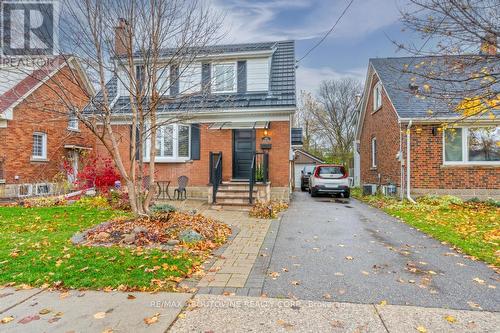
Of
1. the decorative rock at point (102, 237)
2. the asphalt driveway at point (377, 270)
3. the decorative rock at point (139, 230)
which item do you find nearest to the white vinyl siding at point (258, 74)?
the asphalt driveway at point (377, 270)

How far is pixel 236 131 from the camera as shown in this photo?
12.6 meters

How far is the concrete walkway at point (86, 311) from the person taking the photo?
303 centimetres

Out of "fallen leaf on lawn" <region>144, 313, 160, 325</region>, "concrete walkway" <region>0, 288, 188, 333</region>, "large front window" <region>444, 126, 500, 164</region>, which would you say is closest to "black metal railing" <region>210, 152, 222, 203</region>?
"concrete walkway" <region>0, 288, 188, 333</region>

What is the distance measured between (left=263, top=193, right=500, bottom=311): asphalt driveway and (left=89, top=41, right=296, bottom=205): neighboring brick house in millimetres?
4713

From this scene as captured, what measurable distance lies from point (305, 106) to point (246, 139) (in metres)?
28.2

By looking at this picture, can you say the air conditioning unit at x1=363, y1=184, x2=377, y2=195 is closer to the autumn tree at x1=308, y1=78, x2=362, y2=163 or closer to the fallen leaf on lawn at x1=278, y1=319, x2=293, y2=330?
the fallen leaf on lawn at x1=278, y1=319, x2=293, y2=330

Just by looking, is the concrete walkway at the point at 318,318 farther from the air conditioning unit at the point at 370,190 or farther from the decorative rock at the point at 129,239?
the air conditioning unit at the point at 370,190

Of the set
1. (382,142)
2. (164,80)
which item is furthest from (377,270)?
(382,142)

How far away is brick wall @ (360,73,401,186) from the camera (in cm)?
1356

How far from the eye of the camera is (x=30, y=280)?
4.13 meters

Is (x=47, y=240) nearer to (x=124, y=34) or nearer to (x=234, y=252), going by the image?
(x=234, y=252)

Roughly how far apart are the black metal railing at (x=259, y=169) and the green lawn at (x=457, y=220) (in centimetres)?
435

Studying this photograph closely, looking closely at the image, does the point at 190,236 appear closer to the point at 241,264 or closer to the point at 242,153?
the point at 241,264

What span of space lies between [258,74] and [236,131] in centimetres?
265
